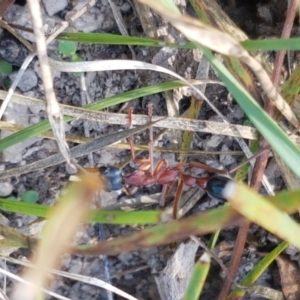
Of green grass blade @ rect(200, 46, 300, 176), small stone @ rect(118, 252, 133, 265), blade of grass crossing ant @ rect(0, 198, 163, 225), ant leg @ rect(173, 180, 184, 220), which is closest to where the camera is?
green grass blade @ rect(200, 46, 300, 176)

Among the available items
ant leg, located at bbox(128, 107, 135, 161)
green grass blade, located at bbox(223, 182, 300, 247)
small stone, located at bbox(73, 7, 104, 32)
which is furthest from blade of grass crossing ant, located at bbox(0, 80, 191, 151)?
green grass blade, located at bbox(223, 182, 300, 247)

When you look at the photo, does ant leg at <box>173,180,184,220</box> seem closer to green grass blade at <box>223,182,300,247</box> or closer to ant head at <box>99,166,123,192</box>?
ant head at <box>99,166,123,192</box>

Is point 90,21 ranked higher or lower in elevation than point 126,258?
higher

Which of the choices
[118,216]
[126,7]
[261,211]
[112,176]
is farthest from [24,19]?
[261,211]

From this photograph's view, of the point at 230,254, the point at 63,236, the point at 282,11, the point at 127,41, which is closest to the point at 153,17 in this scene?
the point at 127,41

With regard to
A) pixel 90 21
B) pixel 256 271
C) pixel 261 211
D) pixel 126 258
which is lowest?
pixel 261 211

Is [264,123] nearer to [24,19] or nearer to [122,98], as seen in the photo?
[122,98]

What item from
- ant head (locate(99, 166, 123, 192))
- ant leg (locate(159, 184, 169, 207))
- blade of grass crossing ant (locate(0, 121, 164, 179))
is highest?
blade of grass crossing ant (locate(0, 121, 164, 179))

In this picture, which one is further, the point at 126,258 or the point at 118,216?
the point at 126,258
